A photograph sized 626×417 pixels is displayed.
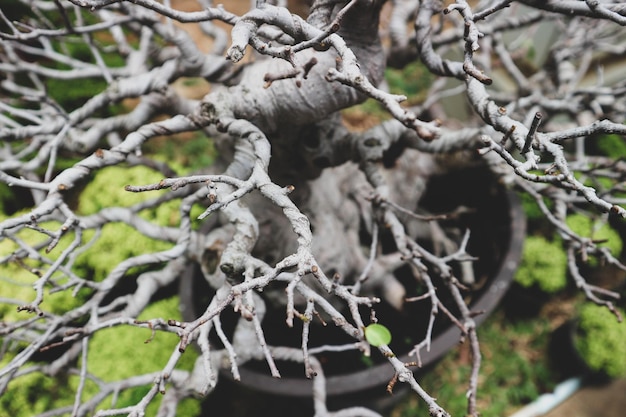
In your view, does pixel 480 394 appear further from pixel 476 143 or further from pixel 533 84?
pixel 533 84

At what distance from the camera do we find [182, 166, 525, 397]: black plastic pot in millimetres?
1028

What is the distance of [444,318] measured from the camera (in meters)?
1.27

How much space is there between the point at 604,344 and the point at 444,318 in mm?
645

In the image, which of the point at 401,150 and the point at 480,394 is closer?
the point at 401,150

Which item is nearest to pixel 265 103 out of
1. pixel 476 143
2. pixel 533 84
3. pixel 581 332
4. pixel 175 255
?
pixel 175 255

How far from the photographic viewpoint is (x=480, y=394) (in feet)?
5.00

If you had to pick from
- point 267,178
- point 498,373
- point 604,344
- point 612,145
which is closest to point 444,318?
point 498,373

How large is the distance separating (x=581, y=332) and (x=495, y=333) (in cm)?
29

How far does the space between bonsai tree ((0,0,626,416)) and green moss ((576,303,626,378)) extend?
1.62 ft

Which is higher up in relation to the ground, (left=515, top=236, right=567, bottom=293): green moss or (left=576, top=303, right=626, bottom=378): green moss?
(left=515, top=236, right=567, bottom=293): green moss

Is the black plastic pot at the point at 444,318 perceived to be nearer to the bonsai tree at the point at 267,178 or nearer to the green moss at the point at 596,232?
the bonsai tree at the point at 267,178

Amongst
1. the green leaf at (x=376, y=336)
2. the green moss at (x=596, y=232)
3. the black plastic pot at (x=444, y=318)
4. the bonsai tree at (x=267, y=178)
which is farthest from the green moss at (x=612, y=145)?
the green leaf at (x=376, y=336)

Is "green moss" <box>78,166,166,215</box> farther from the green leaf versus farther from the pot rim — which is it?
the green leaf

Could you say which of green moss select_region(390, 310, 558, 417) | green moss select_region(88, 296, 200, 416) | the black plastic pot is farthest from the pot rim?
green moss select_region(390, 310, 558, 417)
